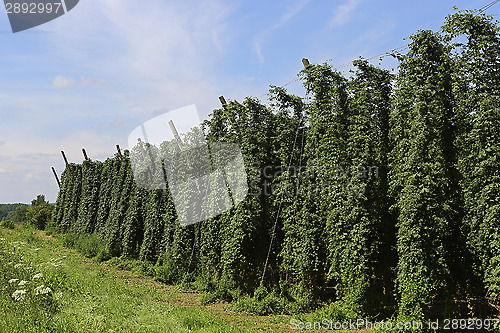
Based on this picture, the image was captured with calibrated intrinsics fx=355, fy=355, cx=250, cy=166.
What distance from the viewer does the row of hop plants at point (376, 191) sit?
6.42 m

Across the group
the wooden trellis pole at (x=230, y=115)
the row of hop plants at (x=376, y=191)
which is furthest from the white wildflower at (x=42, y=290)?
the wooden trellis pole at (x=230, y=115)

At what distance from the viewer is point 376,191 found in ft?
25.1

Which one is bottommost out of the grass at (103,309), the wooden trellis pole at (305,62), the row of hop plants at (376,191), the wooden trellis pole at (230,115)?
the grass at (103,309)

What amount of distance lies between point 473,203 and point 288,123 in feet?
16.0

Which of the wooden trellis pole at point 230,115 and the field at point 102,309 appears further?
the wooden trellis pole at point 230,115

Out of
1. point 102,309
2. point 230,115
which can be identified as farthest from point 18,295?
point 230,115

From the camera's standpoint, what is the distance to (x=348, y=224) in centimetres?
769

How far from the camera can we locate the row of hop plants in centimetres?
642

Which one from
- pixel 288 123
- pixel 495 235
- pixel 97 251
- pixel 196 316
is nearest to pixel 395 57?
pixel 288 123

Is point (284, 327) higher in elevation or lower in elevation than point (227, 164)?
lower

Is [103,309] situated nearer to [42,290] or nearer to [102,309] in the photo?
[102,309]

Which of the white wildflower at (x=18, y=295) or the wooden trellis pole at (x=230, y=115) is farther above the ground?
the wooden trellis pole at (x=230, y=115)

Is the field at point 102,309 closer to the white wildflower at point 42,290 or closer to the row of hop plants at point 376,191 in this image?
the white wildflower at point 42,290

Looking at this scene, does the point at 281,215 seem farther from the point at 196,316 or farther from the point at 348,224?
the point at 196,316
